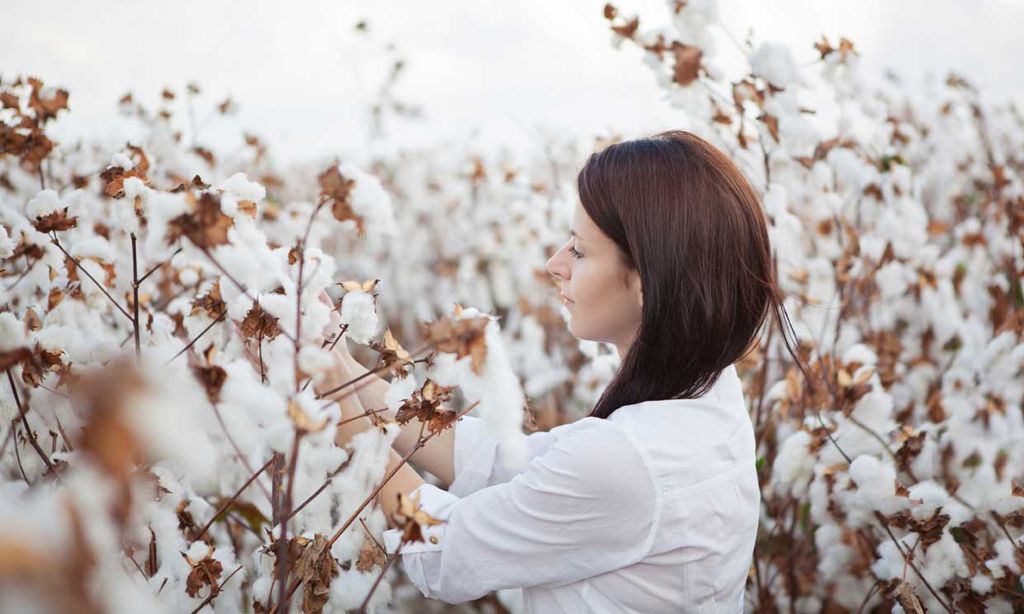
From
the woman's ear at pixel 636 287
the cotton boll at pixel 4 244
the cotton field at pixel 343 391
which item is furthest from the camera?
the woman's ear at pixel 636 287

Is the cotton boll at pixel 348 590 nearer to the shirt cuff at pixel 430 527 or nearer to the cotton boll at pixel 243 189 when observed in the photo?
the shirt cuff at pixel 430 527

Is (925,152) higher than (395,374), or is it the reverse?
(395,374)

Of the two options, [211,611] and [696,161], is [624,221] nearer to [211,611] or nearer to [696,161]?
[696,161]

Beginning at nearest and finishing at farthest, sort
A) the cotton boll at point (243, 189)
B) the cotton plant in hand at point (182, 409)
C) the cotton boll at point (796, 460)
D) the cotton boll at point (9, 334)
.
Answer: the cotton plant in hand at point (182, 409) → the cotton boll at point (9, 334) → the cotton boll at point (243, 189) → the cotton boll at point (796, 460)

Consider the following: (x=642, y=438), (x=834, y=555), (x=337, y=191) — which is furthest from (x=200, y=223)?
(x=834, y=555)

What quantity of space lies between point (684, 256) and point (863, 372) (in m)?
0.68

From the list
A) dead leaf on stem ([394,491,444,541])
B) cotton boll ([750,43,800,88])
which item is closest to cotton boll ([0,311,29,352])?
dead leaf on stem ([394,491,444,541])

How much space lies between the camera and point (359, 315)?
101 centimetres

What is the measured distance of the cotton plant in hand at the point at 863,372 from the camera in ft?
4.70

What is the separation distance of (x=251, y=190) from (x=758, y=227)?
699 mm

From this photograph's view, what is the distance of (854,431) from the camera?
5.32 feet

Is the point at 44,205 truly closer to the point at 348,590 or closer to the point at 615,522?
the point at 348,590

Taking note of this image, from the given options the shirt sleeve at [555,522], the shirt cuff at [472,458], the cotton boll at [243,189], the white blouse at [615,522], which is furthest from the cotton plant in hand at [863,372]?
the cotton boll at [243,189]

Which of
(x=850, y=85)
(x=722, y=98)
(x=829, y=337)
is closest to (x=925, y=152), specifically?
(x=829, y=337)
